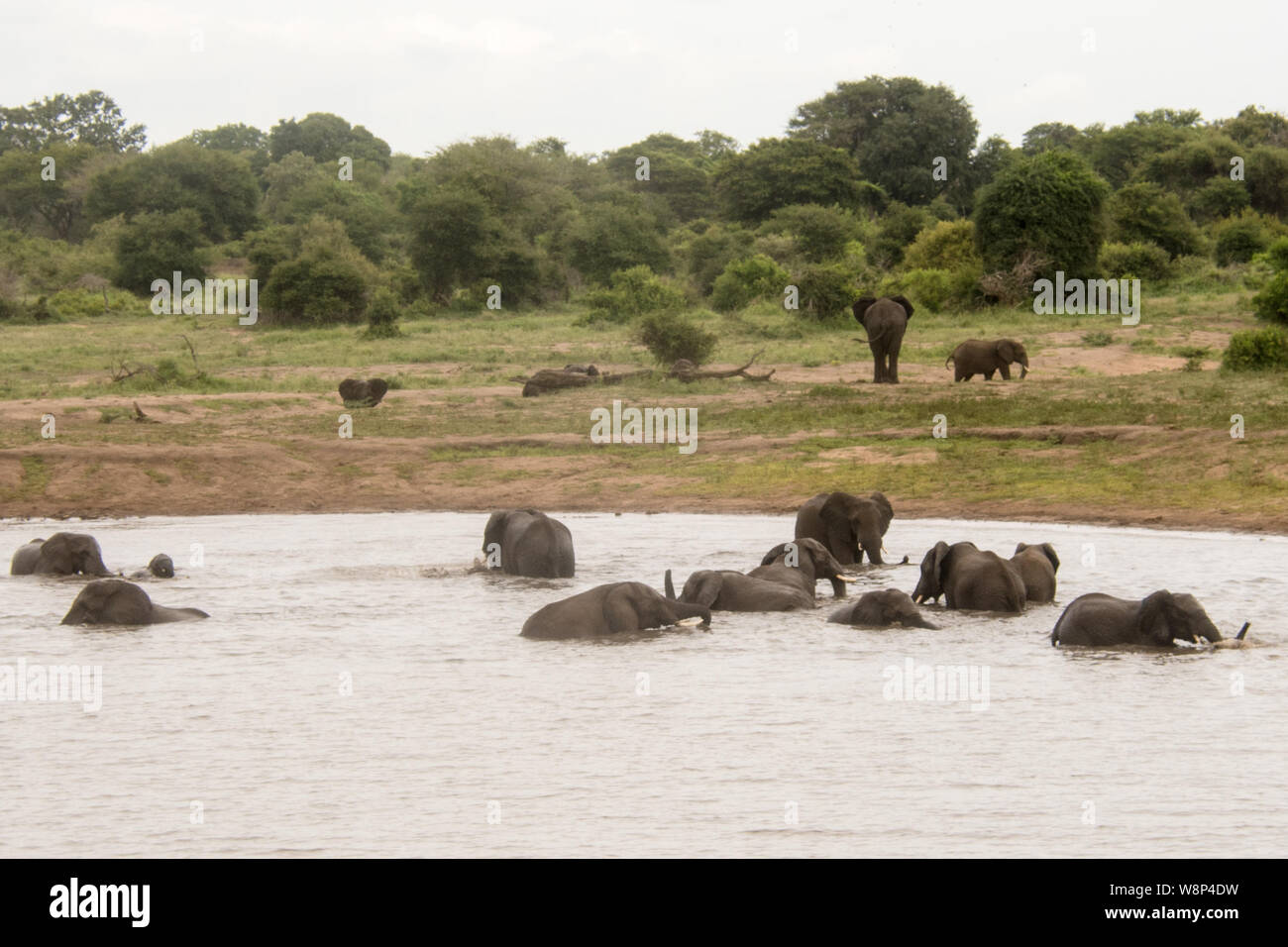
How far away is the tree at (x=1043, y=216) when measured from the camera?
115 ft

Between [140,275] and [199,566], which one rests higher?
[140,275]

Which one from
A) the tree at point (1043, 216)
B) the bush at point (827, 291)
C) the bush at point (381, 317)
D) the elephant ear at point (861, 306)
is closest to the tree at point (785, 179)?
the tree at point (1043, 216)

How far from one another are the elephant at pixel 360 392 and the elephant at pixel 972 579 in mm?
13865

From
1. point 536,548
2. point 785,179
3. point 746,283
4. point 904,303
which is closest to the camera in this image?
point 536,548

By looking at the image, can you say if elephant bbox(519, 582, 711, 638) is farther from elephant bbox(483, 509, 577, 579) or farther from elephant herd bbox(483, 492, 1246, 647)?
elephant bbox(483, 509, 577, 579)

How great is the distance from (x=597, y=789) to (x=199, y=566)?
25.9ft

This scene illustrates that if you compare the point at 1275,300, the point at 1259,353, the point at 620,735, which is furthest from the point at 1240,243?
the point at 620,735

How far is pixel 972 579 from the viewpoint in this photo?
432 inches

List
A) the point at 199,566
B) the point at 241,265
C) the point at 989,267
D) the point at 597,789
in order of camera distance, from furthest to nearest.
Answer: the point at 241,265 → the point at 989,267 → the point at 199,566 → the point at 597,789

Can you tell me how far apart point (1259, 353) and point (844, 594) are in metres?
12.8

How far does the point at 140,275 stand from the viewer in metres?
46.0

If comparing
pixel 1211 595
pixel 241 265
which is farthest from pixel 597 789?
pixel 241 265

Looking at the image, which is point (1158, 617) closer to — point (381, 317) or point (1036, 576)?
point (1036, 576)
